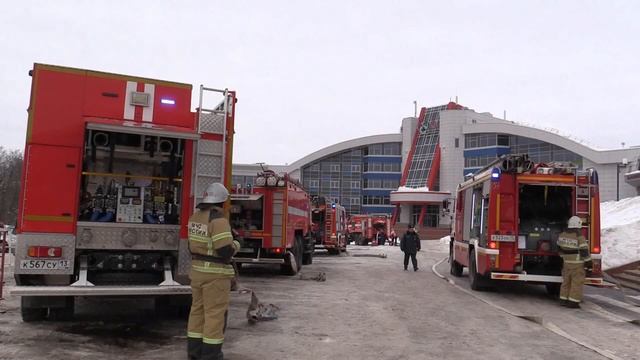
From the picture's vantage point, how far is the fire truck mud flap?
644cm

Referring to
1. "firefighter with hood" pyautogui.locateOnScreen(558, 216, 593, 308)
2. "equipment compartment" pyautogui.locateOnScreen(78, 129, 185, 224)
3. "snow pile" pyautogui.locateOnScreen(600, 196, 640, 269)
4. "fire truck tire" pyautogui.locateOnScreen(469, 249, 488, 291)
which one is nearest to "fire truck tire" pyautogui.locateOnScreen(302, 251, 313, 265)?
"fire truck tire" pyautogui.locateOnScreen(469, 249, 488, 291)

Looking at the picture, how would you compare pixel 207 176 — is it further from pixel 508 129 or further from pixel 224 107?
pixel 508 129

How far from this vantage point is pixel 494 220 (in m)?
11.5

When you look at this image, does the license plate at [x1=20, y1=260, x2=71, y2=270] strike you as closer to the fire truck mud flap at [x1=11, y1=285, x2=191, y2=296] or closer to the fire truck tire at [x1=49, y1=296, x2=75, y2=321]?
the fire truck mud flap at [x1=11, y1=285, x2=191, y2=296]

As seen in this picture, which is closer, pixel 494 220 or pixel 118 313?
pixel 118 313

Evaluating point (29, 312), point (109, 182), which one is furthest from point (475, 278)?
point (29, 312)

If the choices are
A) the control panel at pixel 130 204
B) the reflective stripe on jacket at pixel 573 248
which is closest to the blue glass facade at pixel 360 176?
the reflective stripe on jacket at pixel 573 248

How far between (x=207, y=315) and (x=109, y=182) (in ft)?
11.3

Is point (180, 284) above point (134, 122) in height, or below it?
below

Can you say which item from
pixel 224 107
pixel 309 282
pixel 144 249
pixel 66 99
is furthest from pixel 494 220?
pixel 66 99

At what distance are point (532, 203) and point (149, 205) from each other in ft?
28.1

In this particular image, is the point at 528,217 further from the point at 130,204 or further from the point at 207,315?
the point at 207,315

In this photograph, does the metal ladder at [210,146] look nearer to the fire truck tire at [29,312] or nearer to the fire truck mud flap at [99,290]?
the fire truck mud flap at [99,290]

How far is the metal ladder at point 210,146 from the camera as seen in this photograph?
753 cm
